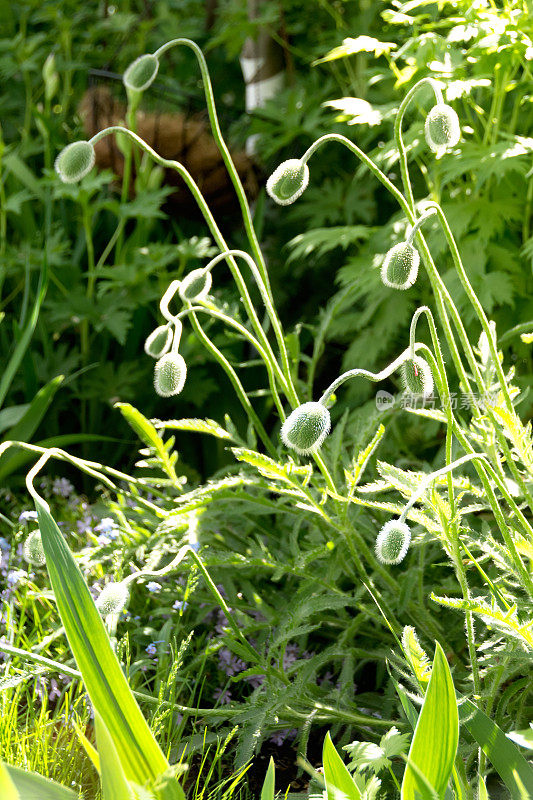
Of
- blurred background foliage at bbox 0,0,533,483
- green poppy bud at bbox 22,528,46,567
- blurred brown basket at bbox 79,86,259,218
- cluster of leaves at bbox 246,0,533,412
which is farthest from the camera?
blurred brown basket at bbox 79,86,259,218

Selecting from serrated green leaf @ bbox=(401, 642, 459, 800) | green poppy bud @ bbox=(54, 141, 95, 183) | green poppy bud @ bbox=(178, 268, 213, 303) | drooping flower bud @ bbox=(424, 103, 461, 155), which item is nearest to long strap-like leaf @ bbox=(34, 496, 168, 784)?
serrated green leaf @ bbox=(401, 642, 459, 800)

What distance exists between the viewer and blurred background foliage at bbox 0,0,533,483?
1663 mm

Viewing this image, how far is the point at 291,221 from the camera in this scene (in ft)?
8.42

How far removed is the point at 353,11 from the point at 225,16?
1.56 feet

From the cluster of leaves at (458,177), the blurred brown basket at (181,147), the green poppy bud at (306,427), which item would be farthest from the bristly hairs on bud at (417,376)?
the blurred brown basket at (181,147)

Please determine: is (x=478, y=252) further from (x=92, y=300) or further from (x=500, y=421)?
(x=92, y=300)

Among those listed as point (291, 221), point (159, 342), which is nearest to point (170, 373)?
point (159, 342)

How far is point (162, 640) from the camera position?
1300 millimetres

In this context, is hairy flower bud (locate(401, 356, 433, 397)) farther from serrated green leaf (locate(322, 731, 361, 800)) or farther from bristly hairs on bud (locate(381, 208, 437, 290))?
serrated green leaf (locate(322, 731, 361, 800))

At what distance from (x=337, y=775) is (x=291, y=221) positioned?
1.96 meters

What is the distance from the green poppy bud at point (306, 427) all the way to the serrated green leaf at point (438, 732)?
24 cm

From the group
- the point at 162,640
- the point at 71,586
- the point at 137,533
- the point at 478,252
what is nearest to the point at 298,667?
the point at 162,640

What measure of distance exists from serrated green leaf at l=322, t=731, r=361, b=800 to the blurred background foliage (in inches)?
26.8

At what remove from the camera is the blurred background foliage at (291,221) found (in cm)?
166
